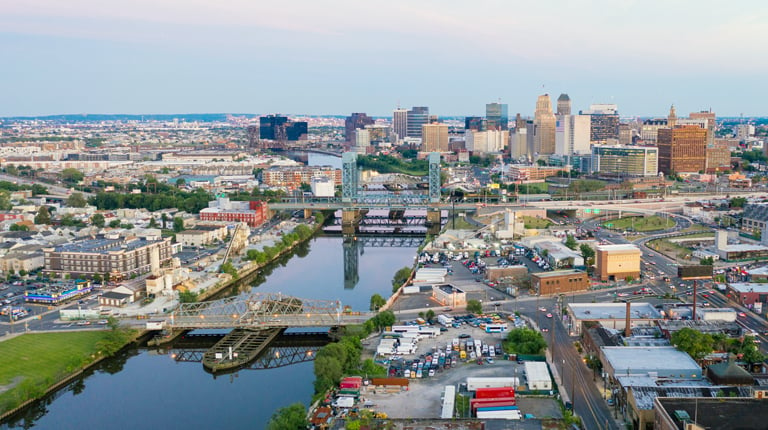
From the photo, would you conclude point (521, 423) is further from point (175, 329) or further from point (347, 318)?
point (175, 329)

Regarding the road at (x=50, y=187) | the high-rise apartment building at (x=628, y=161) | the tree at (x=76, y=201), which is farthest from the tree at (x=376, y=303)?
the high-rise apartment building at (x=628, y=161)

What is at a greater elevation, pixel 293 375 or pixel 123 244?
pixel 123 244

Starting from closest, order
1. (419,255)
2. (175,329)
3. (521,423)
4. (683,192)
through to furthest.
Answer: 1. (521,423)
2. (175,329)
3. (419,255)
4. (683,192)

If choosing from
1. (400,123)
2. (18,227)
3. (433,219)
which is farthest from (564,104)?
(18,227)

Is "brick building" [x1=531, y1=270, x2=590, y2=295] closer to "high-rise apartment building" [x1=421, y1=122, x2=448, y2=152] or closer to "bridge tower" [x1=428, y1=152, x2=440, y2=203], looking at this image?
"bridge tower" [x1=428, y1=152, x2=440, y2=203]

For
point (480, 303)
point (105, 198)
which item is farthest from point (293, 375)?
point (105, 198)

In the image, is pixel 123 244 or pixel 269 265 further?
pixel 269 265

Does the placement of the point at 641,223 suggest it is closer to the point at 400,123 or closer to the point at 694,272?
the point at 694,272
